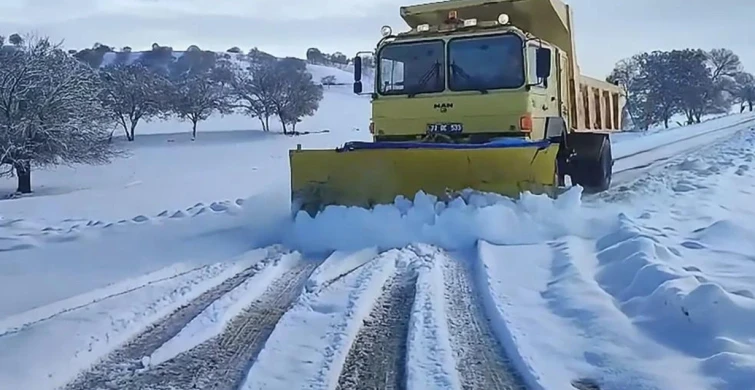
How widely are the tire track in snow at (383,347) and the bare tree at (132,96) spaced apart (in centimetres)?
4442

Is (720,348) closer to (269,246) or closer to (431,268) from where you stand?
(431,268)

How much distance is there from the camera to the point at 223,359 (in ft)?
12.7

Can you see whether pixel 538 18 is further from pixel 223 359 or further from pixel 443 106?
pixel 223 359

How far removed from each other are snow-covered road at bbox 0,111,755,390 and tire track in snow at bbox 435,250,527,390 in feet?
0.05

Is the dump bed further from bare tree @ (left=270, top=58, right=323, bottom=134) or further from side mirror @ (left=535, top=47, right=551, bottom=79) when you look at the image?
bare tree @ (left=270, top=58, right=323, bottom=134)

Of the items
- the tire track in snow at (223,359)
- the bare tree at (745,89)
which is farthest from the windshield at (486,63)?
the bare tree at (745,89)

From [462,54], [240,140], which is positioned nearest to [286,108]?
[240,140]

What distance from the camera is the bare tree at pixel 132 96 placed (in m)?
48.6

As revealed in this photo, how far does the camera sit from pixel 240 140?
48.8 metres

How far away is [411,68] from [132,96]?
149 feet

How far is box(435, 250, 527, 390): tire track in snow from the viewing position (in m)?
3.53

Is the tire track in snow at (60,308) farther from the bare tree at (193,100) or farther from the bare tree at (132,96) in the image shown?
the bare tree at (193,100)

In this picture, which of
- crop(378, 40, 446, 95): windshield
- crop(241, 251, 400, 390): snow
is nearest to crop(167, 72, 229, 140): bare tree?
crop(378, 40, 446, 95): windshield

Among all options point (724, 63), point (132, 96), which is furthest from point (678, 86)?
point (132, 96)
